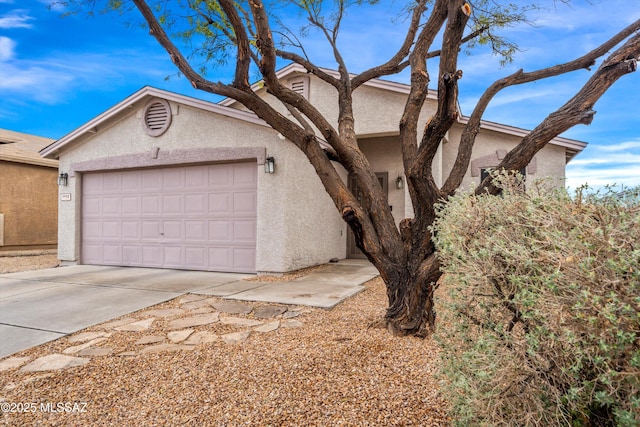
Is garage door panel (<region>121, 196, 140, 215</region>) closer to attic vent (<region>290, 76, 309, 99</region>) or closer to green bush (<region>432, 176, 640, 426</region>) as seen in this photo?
attic vent (<region>290, 76, 309, 99</region>)

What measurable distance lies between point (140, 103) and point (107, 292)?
4799 mm

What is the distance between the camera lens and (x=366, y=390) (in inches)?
100

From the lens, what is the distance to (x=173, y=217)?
8.47 meters

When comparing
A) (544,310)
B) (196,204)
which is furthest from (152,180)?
(544,310)

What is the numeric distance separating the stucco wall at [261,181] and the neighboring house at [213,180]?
0.02 m

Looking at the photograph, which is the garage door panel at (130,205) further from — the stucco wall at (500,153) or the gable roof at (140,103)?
the stucco wall at (500,153)

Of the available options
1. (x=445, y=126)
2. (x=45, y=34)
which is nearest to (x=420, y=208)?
(x=445, y=126)

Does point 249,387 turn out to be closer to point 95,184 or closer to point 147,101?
point 147,101

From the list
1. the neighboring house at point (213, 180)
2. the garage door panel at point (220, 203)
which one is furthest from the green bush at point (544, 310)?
the garage door panel at point (220, 203)

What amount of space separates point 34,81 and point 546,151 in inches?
792

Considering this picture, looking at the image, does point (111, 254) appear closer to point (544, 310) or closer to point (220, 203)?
point (220, 203)

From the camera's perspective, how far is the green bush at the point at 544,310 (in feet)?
4.28

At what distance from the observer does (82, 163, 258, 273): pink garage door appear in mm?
7953

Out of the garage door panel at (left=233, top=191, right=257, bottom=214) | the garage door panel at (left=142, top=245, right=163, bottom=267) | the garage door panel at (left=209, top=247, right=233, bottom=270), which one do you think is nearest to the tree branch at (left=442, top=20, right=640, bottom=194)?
the garage door panel at (left=233, top=191, right=257, bottom=214)
